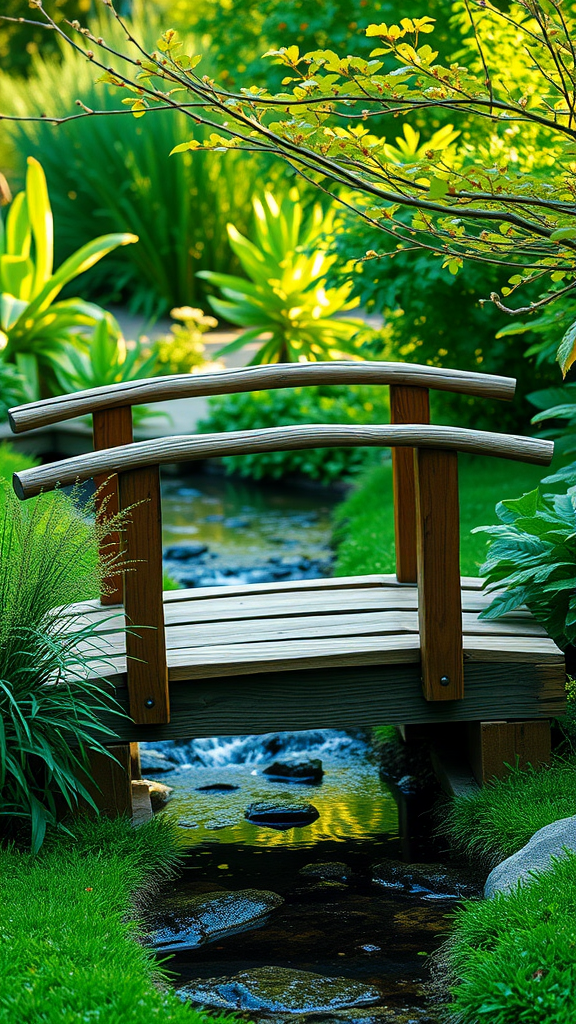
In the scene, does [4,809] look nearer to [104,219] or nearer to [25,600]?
[25,600]

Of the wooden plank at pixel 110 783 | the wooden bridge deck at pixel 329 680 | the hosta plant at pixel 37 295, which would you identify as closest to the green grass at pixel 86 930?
the wooden plank at pixel 110 783

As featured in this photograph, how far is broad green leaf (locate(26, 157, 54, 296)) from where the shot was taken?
9.16 metres

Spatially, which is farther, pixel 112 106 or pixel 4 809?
pixel 112 106

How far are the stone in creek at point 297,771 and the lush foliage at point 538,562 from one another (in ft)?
2.81

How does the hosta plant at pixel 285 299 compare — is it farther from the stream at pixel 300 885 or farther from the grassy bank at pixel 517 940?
the grassy bank at pixel 517 940

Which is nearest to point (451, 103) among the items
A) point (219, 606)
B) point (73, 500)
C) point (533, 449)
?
point (533, 449)

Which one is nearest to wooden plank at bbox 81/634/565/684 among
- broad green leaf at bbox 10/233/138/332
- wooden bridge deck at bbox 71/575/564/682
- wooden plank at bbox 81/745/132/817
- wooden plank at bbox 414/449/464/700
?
wooden bridge deck at bbox 71/575/564/682

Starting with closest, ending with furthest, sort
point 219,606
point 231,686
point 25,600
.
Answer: point 25,600
point 231,686
point 219,606

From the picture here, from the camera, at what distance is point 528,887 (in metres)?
2.52

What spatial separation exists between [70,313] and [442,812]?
7.10 meters

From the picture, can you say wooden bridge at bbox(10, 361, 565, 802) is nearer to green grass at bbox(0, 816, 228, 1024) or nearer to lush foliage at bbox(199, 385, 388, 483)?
green grass at bbox(0, 816, 228, 1024)

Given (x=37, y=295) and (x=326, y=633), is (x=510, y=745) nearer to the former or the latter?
(x=326, y=633)

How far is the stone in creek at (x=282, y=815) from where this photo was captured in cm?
345

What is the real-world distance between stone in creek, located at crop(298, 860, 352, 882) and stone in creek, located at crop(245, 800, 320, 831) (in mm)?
298
